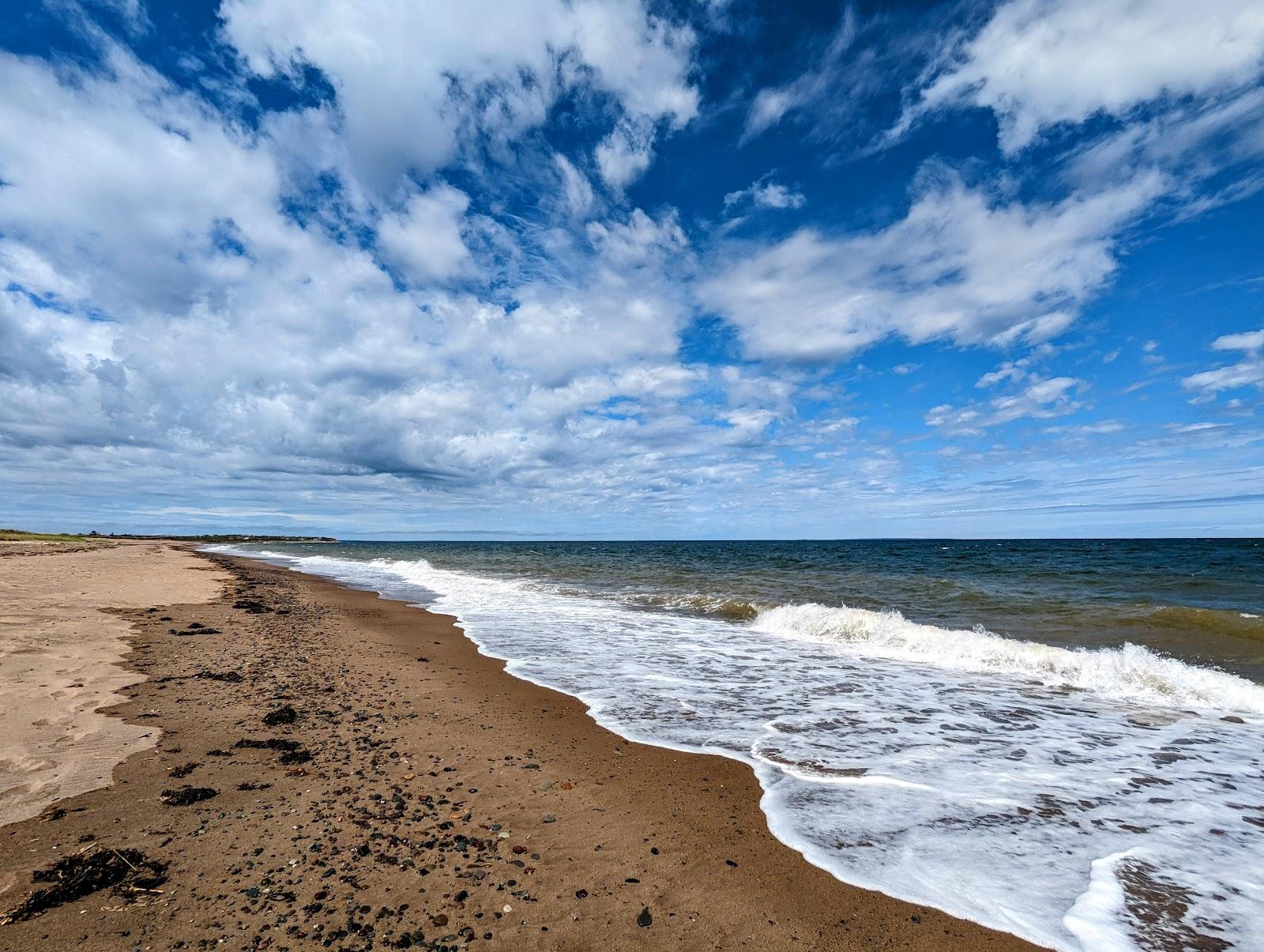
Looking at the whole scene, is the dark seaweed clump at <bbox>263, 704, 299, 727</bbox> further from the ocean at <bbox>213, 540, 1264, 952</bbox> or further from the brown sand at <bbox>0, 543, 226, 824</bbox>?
the ocean at <bbox>213, 540, 1264, 952</bbox>

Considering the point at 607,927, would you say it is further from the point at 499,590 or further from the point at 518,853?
the point at 499,590

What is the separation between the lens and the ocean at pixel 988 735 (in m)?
3.97

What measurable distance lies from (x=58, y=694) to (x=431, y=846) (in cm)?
591

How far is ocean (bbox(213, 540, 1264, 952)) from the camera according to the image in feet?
13.0

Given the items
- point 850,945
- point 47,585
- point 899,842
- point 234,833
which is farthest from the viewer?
point 47,585

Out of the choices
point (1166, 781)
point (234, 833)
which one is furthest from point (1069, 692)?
point (234, 833)

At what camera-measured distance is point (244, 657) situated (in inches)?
387

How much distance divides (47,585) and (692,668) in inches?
772

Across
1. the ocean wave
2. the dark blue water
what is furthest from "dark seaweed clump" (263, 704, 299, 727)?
the dark blue water

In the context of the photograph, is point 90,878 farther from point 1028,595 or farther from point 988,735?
point 1028,595

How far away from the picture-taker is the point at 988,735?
7.13 meters

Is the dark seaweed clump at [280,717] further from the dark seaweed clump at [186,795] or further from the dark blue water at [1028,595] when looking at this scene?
the dark blue water at [1028,595]

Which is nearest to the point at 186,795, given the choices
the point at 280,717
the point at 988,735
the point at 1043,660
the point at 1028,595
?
the point at 280,717

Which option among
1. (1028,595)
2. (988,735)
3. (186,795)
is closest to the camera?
(186,795)
